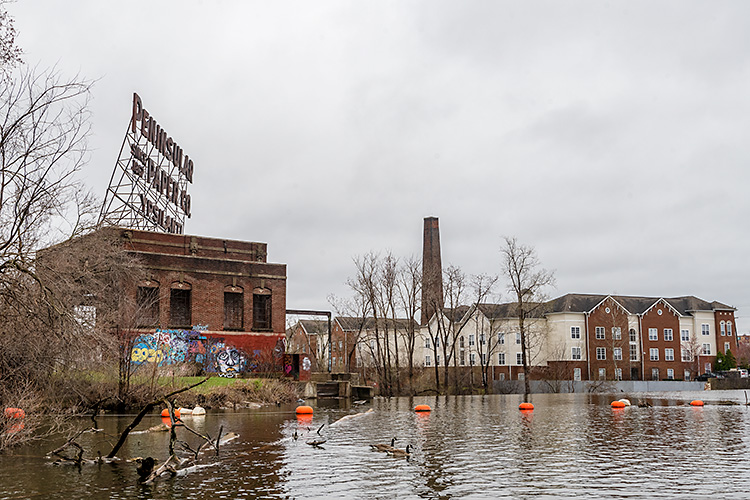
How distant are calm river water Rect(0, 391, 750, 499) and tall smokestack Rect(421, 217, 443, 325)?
44442 mm

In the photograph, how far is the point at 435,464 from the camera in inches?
671

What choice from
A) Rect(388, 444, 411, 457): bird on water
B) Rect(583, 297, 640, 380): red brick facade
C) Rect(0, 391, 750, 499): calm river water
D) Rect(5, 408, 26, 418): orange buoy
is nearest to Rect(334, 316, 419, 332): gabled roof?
Rect(583, 297, 640, 380): red brick facade

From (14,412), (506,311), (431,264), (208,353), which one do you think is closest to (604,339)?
(506,311)

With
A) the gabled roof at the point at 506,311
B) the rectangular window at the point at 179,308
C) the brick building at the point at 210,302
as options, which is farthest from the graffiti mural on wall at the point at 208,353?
the gabled roof at the point at 506,311

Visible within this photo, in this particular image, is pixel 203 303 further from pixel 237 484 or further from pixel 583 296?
pixel 583 296

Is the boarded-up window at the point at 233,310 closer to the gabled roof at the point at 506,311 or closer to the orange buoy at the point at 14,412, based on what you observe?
the orange buoy at the point at 14,412

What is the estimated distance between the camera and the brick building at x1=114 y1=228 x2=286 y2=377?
158ft

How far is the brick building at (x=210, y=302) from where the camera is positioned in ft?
158

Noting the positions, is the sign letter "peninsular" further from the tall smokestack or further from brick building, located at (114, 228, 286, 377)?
the tall smokestack

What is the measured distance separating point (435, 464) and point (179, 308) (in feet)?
120

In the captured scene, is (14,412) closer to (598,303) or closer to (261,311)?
(261,311)

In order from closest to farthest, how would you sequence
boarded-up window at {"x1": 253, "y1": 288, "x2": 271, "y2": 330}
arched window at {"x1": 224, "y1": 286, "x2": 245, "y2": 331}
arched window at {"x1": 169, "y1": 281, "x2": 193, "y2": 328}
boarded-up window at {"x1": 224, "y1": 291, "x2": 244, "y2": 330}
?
arched window at {"x1": 169, "y1": 281, "x2": 193, "y2": 328}, arched window at {"x1": 224, "y1": 286, "x2": 245, "y2": 331}, boarded-up window at {"x1": 224, "y1": 291, "x2": 244, "y2": 330}, boarded-up window at {"x1": 253, "y1": 288, "x2": 271, "y2": 330}

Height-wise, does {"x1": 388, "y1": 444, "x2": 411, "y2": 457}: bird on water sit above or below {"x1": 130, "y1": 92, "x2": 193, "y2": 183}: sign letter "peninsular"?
below

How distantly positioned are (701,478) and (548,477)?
308cm
